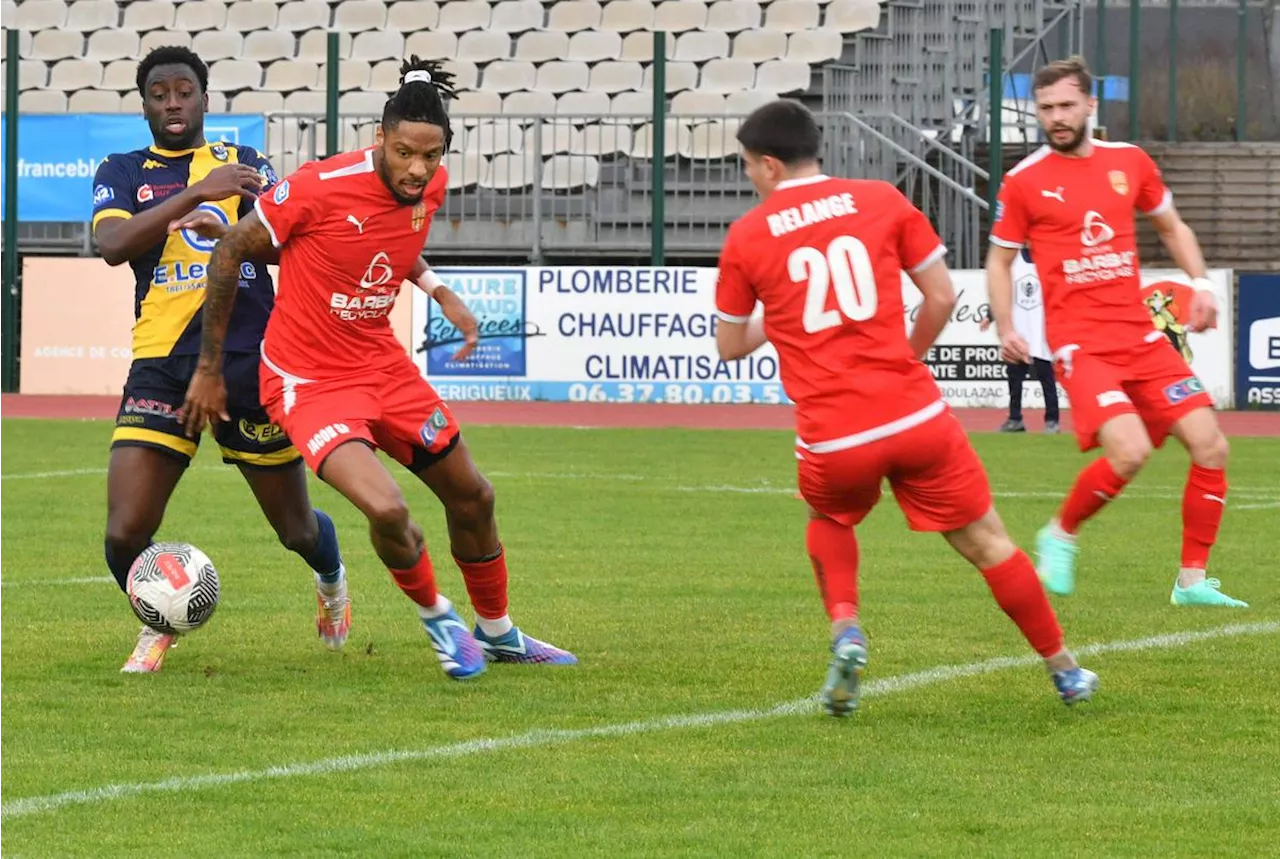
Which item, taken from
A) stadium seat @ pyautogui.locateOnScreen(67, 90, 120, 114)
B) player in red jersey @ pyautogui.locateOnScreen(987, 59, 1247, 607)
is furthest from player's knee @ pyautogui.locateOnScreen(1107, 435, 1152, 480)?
stadium seat @ pyautogui.locateOnScreen(67, 90, 120, 114)

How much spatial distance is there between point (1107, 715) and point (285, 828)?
256 cm

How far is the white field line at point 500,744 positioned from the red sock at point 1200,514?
128cm

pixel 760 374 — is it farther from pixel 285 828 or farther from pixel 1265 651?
pixel 285 828

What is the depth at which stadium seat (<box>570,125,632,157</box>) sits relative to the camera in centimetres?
2472

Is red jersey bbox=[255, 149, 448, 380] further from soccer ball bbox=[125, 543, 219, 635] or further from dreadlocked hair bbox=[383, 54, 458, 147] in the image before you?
soccer ball bbox=[125, 543, 219, 635]

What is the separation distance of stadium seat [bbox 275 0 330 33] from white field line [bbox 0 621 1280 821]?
23.1 meters

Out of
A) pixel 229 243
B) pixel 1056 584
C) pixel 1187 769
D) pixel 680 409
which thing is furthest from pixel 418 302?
pixel 1187 769

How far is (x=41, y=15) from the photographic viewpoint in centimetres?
2919

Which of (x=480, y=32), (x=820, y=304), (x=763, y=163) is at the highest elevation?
(x=480, y=32)

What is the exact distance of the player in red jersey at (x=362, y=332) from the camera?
21.1 feet

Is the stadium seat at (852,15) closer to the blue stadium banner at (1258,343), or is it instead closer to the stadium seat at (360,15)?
the stadium seat at (360,15)

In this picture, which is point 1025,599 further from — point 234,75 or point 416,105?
point 234,75

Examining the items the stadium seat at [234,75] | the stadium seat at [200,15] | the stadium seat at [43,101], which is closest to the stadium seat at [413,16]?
the stadium seat at [234,75]

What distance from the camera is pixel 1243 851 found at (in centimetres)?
445
